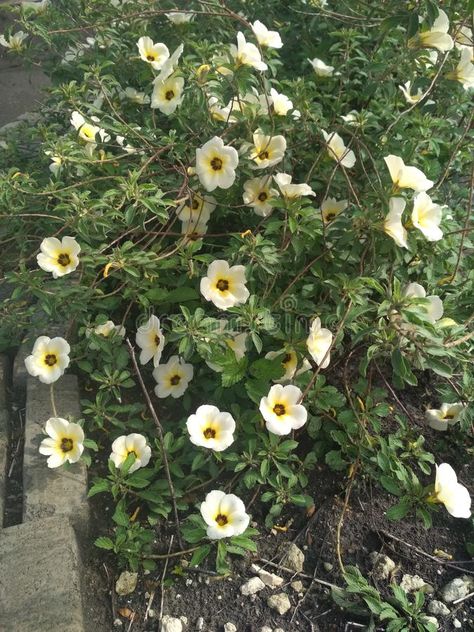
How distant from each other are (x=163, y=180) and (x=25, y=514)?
1000mm

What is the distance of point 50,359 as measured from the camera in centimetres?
175

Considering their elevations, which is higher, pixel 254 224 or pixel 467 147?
pixel 467 147

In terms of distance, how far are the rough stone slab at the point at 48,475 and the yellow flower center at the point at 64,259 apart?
403mm

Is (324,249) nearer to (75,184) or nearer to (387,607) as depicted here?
(75,184)

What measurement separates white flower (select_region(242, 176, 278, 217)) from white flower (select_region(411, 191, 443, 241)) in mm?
427

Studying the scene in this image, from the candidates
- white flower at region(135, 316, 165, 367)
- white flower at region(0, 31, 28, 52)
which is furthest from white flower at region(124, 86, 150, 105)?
white flower at region(135, 316, 165, 367)

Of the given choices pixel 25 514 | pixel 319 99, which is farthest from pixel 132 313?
pixel 319 99

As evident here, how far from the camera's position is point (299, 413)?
5.15 ft

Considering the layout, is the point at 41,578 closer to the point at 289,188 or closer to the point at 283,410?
the point at 283,410

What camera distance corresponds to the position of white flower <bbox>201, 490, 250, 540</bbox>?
1.45m

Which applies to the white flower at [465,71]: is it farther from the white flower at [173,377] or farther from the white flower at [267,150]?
the white flower at [173,377]

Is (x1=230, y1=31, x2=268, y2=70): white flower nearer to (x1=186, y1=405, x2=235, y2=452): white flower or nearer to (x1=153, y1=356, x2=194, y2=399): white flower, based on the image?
(x1=153, y1=356, x2=194, y2=399): white flower

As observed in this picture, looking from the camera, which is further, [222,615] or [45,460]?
→ [45,460]

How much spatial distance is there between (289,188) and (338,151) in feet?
0.88
